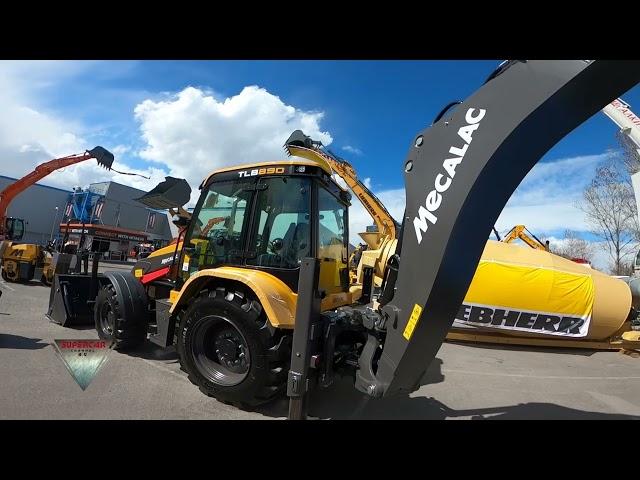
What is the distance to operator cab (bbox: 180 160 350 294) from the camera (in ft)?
12.2

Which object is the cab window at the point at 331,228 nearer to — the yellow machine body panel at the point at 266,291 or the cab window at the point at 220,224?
the yellow machine body panel at the point at 266,291

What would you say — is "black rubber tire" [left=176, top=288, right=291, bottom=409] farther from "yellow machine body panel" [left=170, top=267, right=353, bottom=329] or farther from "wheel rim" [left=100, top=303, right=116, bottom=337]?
"wheel rim" [left=100, top=303, right=116, bottom=337]

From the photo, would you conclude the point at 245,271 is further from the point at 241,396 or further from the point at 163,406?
the point at 163,406

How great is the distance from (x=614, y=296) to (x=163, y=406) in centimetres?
1015

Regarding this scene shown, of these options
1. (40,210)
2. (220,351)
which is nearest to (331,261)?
(220,351)

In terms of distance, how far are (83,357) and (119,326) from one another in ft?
1.72

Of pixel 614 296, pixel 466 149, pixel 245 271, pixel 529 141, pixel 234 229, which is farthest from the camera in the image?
pixel 614 296

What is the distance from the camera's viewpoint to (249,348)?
3.31 m

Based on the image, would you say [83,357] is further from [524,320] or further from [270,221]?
[524,320]

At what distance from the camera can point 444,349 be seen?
754cm

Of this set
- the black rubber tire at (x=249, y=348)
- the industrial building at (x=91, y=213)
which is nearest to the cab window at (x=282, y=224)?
the black rubber tire at (x=249, y=348)

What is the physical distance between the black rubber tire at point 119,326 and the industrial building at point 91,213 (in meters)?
29.5

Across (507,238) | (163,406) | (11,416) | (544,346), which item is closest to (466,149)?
(163,406)

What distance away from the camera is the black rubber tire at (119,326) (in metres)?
4.66
